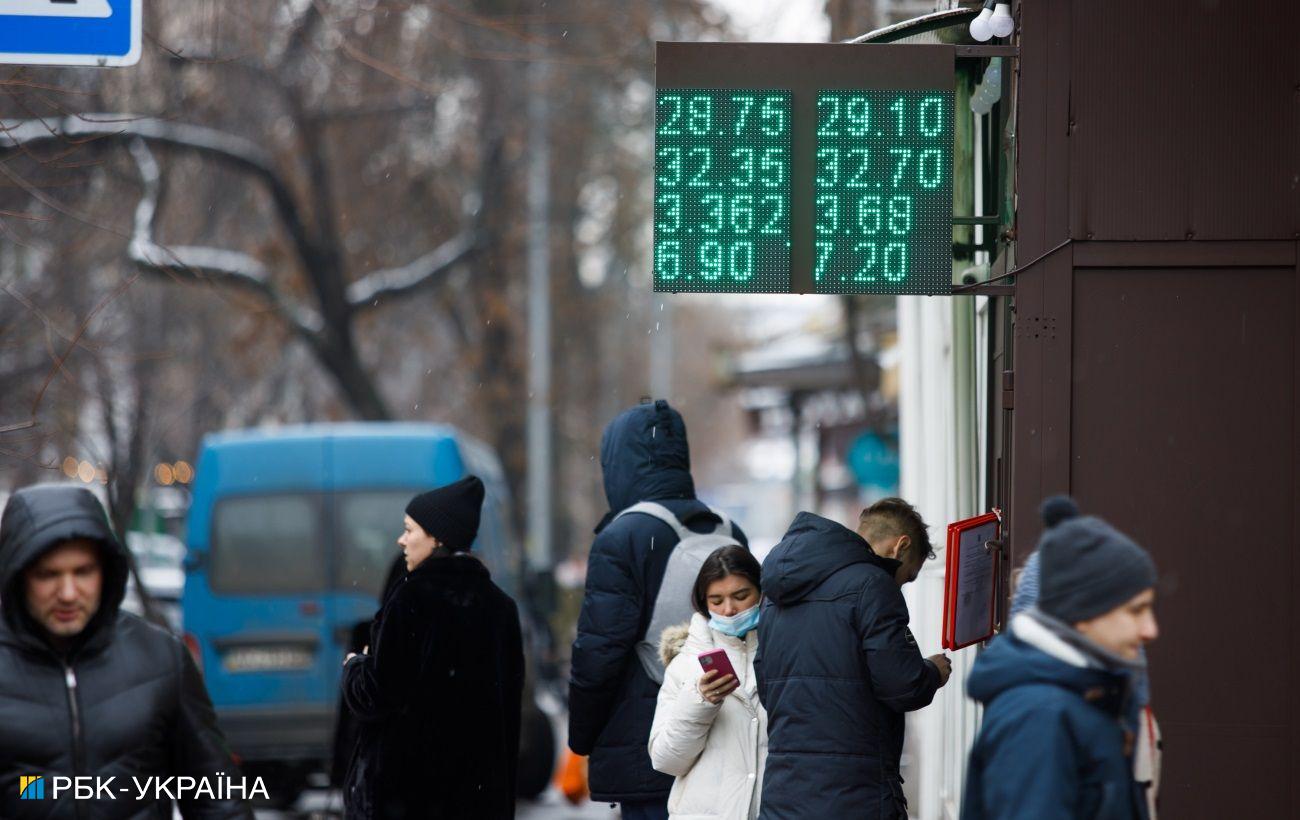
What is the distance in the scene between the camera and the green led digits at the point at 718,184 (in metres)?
6.25

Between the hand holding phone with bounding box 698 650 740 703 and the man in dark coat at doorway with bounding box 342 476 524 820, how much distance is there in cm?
94

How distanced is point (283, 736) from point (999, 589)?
23.9 ft

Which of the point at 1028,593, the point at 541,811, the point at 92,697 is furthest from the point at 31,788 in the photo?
the point at 541,811

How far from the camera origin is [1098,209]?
19.5ft

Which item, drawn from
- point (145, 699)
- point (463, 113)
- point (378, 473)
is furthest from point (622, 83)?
point (145, 699)

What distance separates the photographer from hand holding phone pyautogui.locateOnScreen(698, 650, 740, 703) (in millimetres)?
5527

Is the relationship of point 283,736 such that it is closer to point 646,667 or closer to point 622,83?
point 646,667

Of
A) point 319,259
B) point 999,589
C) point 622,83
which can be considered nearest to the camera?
point 999,589

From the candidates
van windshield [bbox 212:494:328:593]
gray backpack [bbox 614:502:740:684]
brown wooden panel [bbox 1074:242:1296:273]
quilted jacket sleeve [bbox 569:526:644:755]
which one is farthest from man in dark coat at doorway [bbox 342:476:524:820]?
van windshield [bbox 212:494:328:593]

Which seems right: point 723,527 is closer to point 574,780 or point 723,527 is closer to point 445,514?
point 445,514

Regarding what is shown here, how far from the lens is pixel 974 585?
19.9 ft

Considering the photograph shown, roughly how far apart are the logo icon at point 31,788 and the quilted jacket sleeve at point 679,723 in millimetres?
2078

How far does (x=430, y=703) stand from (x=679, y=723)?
2.97 feet

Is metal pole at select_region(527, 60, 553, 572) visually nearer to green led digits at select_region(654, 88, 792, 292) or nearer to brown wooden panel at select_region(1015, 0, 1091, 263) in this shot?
green led digits at select_region(654, 88, 792, 292)
